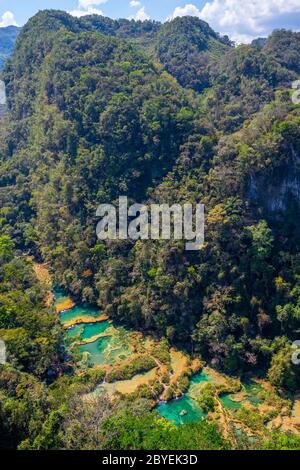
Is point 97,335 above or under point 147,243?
under

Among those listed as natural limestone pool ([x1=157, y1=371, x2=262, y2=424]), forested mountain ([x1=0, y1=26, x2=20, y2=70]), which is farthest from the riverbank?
forested mountain ([x1=0, y1=26, x2=20, y2=70])

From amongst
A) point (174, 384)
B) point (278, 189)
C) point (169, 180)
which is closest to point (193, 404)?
point (174, 384)

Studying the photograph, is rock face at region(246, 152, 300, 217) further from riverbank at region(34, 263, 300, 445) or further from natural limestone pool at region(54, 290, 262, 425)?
natural limestone pool at region(54, 290, 262, 425)

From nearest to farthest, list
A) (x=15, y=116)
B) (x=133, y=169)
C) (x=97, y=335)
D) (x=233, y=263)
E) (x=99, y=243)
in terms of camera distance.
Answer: (x=233, y=263)
(x=97, y=335)
(x=99, y=243)
(x=133, y=169)
(x=15, y=116)

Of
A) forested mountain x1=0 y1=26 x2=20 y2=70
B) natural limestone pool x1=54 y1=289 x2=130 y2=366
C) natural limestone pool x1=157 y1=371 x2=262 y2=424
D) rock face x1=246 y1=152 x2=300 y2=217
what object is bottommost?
natural limestone pool x1=157 y1=371 x2=262 y2=424

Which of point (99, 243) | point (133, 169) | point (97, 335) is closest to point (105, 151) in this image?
point (133, 169)

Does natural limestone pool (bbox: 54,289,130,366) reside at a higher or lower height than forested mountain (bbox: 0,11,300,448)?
lower

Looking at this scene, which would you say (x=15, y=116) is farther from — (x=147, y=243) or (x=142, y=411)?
(x=142, y=411)

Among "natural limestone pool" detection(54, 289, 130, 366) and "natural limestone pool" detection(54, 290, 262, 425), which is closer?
"natural limestone pool" detection(54, 290, 262, 425)
